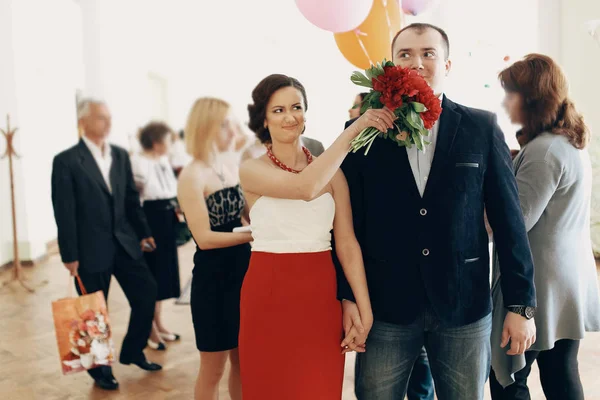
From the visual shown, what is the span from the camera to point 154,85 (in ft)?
48.8

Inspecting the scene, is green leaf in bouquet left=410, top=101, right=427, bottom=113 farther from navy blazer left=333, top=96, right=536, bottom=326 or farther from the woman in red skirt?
the woman in red skirt

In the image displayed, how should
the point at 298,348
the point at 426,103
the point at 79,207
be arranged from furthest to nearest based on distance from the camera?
1. the point at 79,207
2. the point at 298,348
3. the point at 426,103

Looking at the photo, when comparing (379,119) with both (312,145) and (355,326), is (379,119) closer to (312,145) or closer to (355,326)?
(355,326)

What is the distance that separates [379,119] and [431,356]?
0.81 meters

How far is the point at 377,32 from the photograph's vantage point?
11.4ft

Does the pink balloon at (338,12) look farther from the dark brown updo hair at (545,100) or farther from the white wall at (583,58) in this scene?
the white wall at (583,58)

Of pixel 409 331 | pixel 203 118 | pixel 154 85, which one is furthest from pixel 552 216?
pixel 154 85

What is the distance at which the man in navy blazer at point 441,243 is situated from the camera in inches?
71.6

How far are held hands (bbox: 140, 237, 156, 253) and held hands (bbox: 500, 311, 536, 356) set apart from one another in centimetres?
280

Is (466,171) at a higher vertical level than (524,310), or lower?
higher

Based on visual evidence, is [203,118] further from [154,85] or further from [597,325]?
[154,85]

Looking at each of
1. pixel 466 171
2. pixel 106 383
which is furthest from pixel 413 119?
pixel 106 383

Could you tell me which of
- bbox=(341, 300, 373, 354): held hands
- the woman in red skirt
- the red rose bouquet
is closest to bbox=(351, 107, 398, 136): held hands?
the red rose bouquet

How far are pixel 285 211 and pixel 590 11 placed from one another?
19.9 feet
